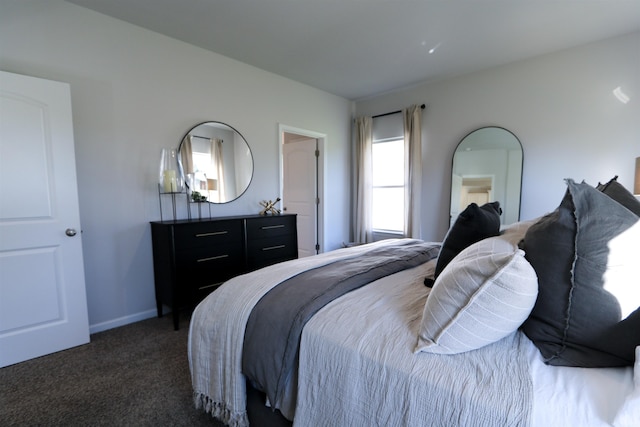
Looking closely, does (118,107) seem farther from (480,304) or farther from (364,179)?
(364,179)

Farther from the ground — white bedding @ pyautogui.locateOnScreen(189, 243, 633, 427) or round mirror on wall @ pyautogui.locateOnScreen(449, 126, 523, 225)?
round mirror on wall @ pyautogui.locateOnScreen(449, 126, 523, 225)

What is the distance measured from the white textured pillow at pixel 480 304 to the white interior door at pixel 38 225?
8.37 feet

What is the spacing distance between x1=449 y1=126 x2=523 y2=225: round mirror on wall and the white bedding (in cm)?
228

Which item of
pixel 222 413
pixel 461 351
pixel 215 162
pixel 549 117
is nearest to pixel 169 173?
pixel 215 162

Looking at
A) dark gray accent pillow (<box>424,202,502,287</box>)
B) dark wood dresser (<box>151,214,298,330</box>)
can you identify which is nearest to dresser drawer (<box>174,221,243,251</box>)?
dark wood dresser (<box>151,214,298,330</box>)

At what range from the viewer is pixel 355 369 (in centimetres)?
90

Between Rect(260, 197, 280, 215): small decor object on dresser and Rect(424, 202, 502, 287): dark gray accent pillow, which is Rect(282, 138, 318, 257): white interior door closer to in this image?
Rect(260, 197, 280, 215): small decor object on dresser

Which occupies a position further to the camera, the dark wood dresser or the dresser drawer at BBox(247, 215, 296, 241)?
the dresser drawer at BBox(247, 215, 296, 241)

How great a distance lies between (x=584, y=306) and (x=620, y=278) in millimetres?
114

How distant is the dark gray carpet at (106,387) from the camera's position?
1502mm

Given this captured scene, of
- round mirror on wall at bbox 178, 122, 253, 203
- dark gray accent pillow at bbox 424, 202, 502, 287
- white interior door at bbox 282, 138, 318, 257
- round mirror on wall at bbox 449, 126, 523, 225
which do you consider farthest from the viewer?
white interior door at bbox 282, 138, 318, 257

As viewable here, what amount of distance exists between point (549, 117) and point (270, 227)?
320 centimetres

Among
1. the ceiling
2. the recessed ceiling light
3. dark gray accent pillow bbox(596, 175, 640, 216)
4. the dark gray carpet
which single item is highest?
the ceiling

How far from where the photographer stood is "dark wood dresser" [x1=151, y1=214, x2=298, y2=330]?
2.42 m
